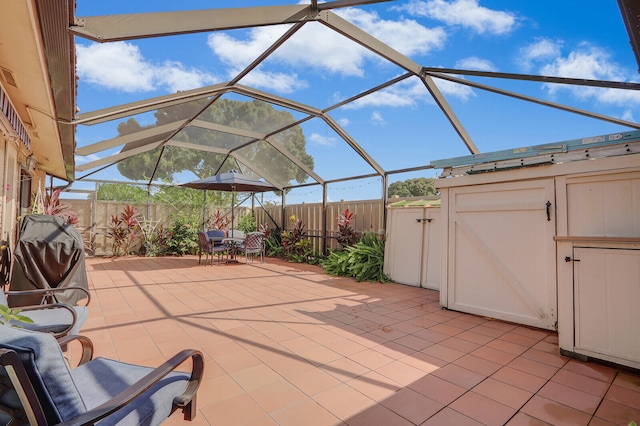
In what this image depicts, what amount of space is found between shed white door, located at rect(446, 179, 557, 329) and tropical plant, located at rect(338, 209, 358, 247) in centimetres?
344

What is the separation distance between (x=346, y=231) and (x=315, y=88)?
3346mm

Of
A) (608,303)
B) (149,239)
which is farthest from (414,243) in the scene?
(149,239)

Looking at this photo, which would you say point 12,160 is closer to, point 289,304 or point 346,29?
point 289,304

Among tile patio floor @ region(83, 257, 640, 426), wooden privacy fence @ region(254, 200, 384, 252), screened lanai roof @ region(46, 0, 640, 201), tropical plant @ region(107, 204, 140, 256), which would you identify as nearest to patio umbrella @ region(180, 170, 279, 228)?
screened lanai roof @ region(46, 0, 640, 201)

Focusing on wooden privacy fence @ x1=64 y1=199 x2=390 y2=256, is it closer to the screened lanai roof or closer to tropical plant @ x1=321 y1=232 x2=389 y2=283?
tropical plant @ x1=321 y1=232 x2=389 y2=283

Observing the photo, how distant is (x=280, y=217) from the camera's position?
10633mm

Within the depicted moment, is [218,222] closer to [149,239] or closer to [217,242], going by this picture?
[217,242]

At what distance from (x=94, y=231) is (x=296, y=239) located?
229 inches

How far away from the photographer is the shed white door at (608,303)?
8.18 feet

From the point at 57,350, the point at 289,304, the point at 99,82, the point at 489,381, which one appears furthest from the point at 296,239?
the point at 57,350

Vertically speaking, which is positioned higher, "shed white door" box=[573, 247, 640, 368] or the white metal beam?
the white metal beam

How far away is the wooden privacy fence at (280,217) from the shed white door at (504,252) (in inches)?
113

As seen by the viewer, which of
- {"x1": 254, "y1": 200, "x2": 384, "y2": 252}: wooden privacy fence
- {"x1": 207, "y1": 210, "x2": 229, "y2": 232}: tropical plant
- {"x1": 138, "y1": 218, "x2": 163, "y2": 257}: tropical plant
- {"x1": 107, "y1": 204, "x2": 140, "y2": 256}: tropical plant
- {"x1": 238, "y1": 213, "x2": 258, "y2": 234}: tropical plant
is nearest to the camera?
{"x1": 254, "y1": 200, "x2": 384, "y2": 252}: wooden privacy fence

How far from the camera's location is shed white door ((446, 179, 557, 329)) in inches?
135
